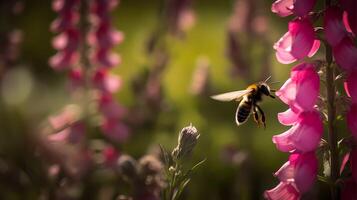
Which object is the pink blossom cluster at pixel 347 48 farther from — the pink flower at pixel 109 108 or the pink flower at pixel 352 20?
the pink flower at pixel 109 108

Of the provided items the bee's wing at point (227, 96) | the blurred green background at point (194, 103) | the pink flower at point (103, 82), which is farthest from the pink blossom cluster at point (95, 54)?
the bee's wing at point (227, 96)

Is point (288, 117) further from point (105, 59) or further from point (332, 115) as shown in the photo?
point (105, 59)

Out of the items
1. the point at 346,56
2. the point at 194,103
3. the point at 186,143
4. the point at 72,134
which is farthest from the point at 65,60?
the point at 194,103

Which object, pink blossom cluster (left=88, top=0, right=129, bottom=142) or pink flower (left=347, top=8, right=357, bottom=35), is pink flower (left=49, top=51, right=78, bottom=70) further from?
pink flower (left=347, top=8, right=357, bottom=35)

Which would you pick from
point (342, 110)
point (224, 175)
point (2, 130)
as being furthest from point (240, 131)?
point (342, 110)

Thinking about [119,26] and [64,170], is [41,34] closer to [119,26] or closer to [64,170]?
[119,26]

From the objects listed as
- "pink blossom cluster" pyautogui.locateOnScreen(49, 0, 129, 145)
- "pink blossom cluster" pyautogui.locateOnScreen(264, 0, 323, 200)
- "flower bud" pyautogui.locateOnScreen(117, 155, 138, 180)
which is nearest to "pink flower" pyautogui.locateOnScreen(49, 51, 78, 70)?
"pink blossom cluster" pyautogui.locateOnScreen(49, 0, 129, 145)
